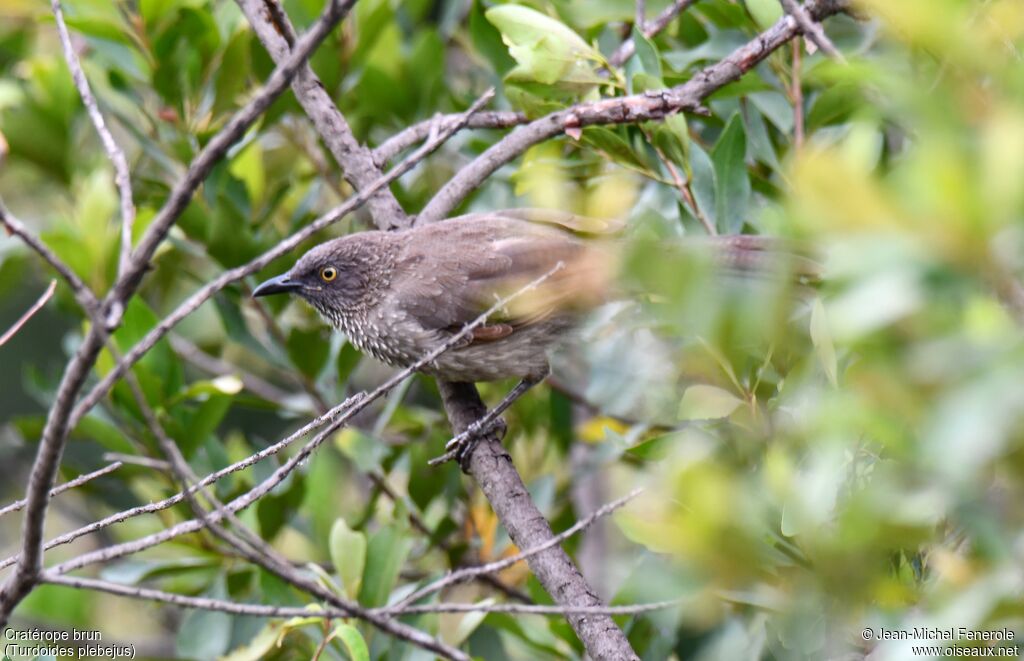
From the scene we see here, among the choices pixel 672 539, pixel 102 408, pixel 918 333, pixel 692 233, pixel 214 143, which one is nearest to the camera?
pixel 918 333

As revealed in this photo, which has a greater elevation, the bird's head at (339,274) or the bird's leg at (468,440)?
the bird's head at (339,274)

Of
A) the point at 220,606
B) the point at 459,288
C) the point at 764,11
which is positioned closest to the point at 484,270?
the point at 459,288

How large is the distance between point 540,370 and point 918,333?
Result: 9.94 feet

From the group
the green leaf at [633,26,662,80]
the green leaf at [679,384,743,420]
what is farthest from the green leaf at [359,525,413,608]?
the green leaf at [633,26,662,80]

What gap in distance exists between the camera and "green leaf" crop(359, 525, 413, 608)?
3438 mm

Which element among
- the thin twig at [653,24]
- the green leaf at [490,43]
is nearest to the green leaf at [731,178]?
the thin twig at [653,24]

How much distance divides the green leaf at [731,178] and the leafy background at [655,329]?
1cm

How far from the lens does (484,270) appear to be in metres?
4.21

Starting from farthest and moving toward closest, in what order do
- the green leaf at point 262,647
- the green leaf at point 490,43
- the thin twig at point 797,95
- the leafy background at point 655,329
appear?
the green leaf at point 490,43 < the thin twig at point 797,95 < the green leaf at point 262,647 < the leafy background at point 655,329

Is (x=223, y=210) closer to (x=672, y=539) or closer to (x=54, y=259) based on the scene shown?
(x=54, y=259)

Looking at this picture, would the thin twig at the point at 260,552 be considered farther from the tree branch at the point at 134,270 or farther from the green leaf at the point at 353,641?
the green leaf at the point at 353,641

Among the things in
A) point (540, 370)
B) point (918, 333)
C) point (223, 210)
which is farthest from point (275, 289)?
point (918, 333)

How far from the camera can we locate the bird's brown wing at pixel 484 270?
4.13 metres

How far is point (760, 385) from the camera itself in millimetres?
2762
